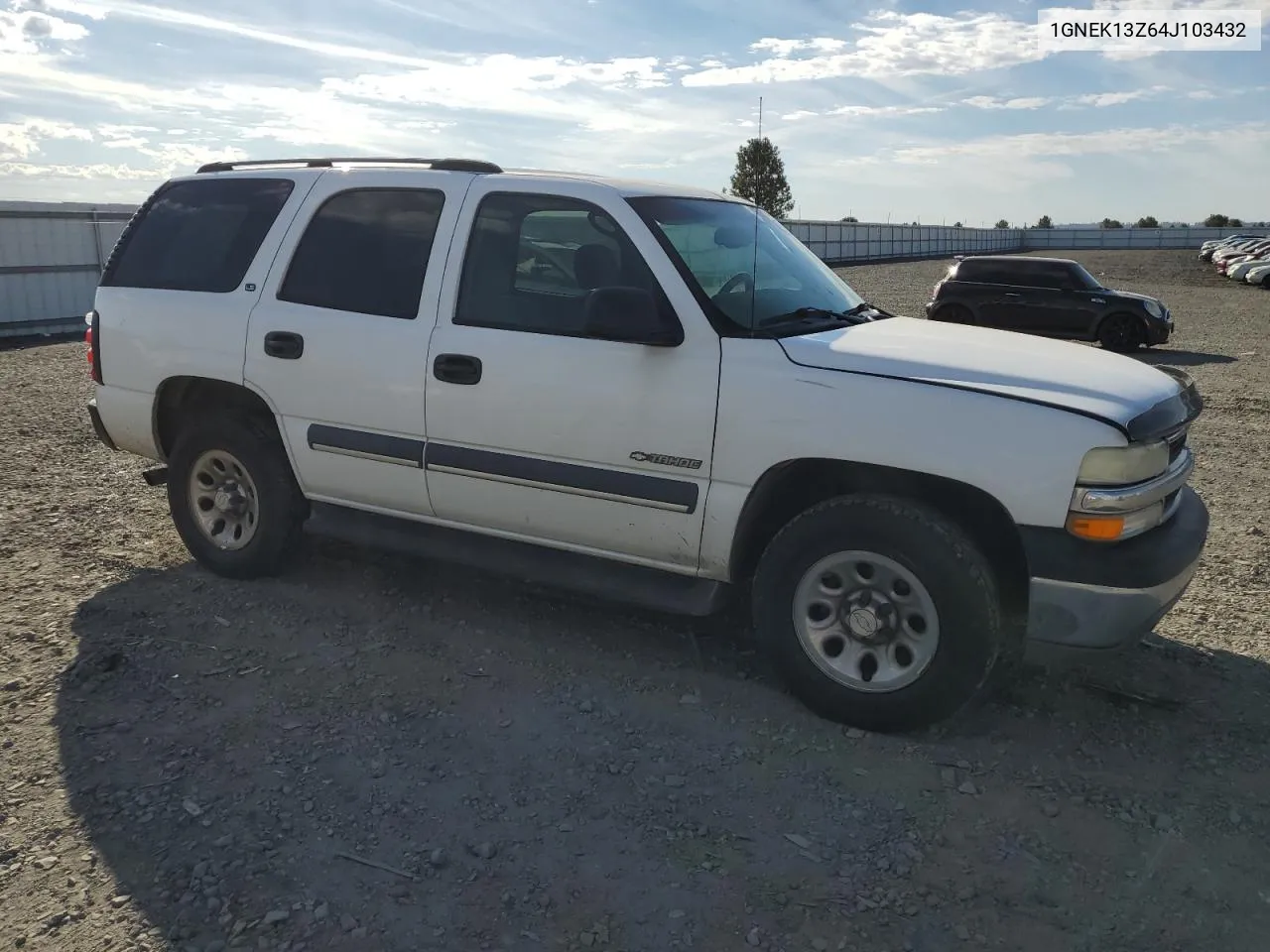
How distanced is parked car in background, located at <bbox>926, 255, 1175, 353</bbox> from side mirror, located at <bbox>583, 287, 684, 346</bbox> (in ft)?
45.2

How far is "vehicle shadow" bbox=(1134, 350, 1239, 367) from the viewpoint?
1523cm

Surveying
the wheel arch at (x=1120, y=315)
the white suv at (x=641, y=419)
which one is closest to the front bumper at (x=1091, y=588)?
the white suv at (x=641, y=419)

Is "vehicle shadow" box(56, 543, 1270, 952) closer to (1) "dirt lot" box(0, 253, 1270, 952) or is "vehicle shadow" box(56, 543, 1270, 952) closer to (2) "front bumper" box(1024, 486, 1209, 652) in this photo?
(1) "dirt lot" box(0, 253, 1270, 952)

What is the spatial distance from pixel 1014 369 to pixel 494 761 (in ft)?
7.67

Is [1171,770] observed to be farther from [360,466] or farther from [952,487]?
[360,466]

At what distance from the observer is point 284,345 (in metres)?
4.80

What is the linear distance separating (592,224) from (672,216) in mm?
349

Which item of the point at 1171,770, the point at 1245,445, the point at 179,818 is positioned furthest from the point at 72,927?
the point at 1245,445

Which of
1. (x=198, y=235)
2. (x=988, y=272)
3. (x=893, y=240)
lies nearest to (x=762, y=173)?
(x=893, y=240)

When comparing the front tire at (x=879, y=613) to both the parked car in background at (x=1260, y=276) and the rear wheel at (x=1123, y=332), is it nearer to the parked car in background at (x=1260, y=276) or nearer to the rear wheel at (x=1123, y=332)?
the rear wheel at (x=1123, y=332)

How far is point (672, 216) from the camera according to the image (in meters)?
4.37

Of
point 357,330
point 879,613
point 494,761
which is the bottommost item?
point 494,761

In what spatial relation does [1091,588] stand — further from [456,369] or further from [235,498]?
[235,498]

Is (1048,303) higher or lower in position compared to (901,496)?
higher
